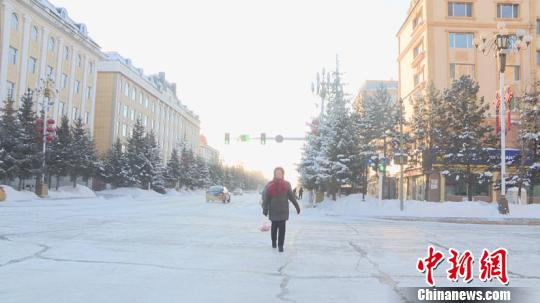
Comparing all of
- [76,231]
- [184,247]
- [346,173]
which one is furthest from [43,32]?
[184,247]

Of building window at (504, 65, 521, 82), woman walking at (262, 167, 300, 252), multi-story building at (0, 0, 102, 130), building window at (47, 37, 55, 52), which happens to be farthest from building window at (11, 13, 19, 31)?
building window at (504, 65, 521, 82)

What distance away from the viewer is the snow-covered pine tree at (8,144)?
36125 mm

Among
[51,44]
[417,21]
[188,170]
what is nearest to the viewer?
[417,21]

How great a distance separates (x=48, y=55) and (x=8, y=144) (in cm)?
2026

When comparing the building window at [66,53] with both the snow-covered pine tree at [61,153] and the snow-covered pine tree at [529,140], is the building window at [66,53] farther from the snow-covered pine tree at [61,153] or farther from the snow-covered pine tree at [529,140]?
the snow-covered pine tree at [529,140]

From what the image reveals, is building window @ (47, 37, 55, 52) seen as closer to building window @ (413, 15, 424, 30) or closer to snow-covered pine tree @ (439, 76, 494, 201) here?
building window @ (413, 15, 424, 30)

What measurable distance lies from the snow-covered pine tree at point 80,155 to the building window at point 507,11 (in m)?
41.6

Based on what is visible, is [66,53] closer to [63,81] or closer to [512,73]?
[63,81]

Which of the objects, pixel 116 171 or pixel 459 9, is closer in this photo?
pixel 459 9

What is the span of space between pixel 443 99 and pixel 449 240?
86.7ft

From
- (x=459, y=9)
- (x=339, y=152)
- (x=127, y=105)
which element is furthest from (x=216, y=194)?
(x=127, y=105)

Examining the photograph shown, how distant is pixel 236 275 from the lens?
7.17m

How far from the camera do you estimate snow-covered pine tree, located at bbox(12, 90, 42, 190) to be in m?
37.0

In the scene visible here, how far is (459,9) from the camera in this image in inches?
1885
